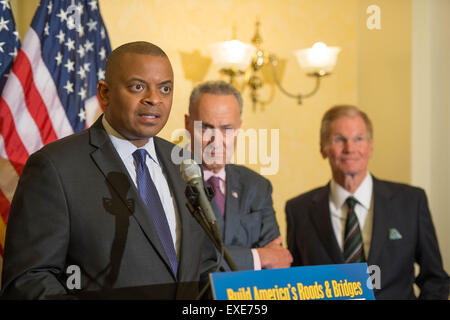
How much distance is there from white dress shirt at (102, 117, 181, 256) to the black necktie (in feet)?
0.06

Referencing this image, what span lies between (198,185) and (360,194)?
1.63 meters

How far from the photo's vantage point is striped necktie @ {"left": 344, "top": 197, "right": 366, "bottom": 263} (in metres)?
2.51

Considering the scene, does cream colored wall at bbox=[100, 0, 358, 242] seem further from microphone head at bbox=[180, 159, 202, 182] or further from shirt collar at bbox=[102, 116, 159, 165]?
microphone head at bbox=[180, 159, 202, 182]

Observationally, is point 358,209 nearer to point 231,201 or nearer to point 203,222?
point 231,201

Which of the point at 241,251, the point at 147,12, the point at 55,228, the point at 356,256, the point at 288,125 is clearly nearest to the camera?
the point at 55,228

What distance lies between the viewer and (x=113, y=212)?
1396 millimetres

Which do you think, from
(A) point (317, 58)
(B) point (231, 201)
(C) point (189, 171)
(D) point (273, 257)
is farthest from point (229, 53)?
(C) point (189, 171)

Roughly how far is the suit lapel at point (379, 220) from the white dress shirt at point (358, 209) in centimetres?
4

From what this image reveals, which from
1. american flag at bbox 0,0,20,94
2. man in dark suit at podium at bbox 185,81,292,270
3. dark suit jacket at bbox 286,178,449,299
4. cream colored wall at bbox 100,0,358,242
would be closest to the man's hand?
man in dark suit at podium at bbox 185,81,292,270

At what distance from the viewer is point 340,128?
2637mm

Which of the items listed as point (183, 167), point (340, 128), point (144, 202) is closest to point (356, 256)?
point (340, 128)

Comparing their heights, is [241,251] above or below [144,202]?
below
